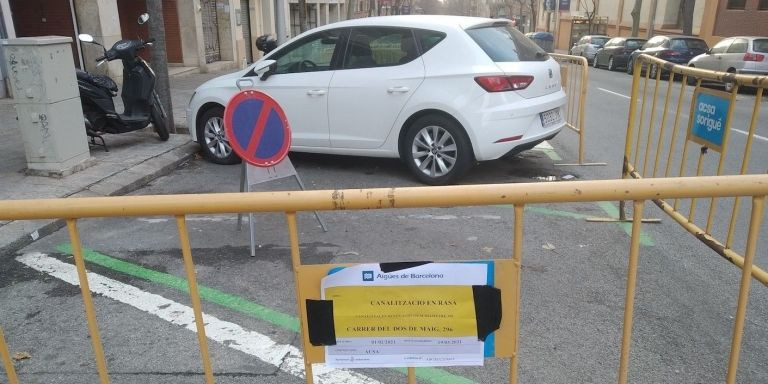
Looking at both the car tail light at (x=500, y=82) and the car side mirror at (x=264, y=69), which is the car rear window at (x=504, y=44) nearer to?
the car tail light at (x=500, y=82)

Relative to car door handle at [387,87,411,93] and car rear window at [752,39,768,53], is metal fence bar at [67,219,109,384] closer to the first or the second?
car door handle at [387,87,411,93]

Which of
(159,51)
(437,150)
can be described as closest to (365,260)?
(437,150)

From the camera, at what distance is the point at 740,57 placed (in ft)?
51.8

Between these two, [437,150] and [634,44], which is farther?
[634,44]

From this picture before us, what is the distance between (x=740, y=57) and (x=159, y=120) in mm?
15527

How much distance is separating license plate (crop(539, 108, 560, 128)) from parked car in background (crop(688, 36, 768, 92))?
11990mm

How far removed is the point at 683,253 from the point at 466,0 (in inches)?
4713

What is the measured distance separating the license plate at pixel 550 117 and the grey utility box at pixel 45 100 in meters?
5.09

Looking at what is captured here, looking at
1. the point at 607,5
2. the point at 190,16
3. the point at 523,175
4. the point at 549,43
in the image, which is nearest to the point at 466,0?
the point at 607,5

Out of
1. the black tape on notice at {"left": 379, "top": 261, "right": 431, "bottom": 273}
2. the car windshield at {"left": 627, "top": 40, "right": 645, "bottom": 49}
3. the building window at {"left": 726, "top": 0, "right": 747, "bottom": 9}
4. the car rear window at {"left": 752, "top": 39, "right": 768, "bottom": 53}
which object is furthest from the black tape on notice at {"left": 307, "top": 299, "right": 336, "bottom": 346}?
the building window at {"left": 726, "top": 0, "right": 747, "bottom": 9}

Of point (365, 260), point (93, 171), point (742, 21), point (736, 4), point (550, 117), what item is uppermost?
point (736, 4)

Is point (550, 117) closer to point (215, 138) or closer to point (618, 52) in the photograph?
point (215, 138)

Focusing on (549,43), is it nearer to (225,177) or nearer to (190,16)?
(190,16)

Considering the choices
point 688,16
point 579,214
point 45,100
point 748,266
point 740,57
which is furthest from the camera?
point 688,16
